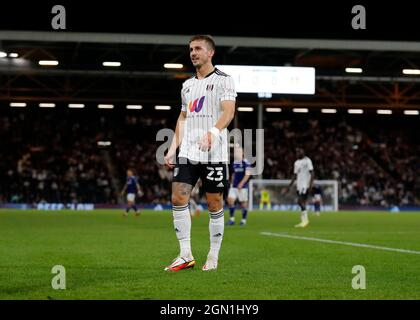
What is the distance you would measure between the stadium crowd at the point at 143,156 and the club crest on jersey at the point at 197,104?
110 ft

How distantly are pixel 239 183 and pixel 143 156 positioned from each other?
88.7ft

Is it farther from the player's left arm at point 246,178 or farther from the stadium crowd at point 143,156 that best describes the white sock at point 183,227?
the stadium crowd at point 143,156

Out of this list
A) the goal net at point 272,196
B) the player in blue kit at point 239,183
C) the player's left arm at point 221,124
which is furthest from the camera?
the goal net at point 272,196

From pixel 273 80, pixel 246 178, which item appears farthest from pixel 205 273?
pixel 273 80

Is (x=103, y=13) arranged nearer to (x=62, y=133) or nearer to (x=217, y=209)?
(x=217, y=209)

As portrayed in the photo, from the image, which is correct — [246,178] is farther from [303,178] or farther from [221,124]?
[221,124]

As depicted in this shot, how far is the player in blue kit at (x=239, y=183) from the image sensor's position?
2139cm

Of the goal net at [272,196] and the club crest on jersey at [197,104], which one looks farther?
the goal net at [272,196]

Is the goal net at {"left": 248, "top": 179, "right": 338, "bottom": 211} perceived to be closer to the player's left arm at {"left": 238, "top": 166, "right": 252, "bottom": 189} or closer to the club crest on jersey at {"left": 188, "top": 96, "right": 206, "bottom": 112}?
the player's left arm at {"left": 238, "top": 166, "right": 252, "bottom": 189}

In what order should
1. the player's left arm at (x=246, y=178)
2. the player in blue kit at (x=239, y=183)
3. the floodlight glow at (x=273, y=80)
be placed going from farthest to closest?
the floodlight glow at (x=273, y=80)
the player in blue kit at (x=239, y=183)
the player's left arm at (x=246, y=178)

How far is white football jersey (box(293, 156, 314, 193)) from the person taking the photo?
21297 mm

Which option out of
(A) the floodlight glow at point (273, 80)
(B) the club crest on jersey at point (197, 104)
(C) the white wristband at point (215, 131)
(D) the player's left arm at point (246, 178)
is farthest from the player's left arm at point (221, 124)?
(A) the floodlight glow at point (273, 80)

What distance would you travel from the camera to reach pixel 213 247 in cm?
839
